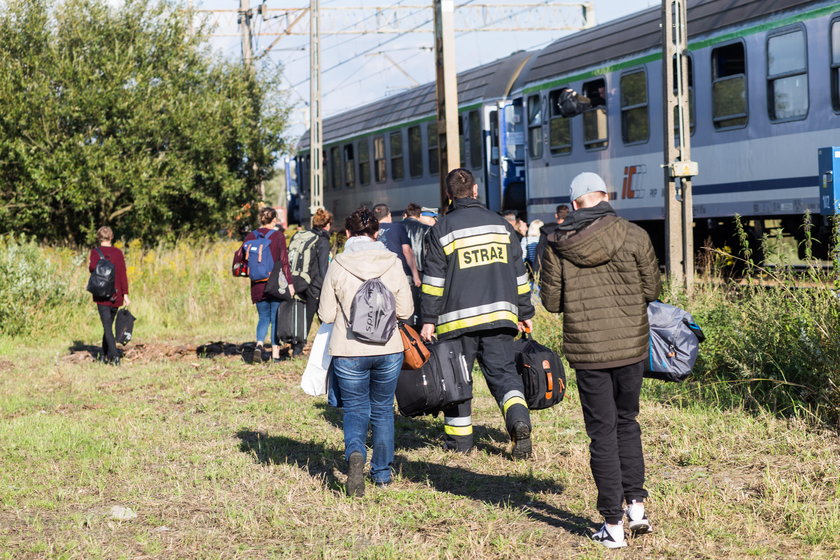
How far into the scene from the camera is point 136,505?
20.4 feet

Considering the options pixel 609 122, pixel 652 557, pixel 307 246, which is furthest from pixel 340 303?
pixel 609 122

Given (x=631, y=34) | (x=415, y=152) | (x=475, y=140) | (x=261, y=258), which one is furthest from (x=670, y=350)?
(x=415, y=152)

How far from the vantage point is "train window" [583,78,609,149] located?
52.6 feet

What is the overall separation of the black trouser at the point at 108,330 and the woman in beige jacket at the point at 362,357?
6.50 meters

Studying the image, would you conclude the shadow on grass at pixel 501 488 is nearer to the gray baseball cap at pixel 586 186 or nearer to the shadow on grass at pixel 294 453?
A: the shadow on grass at pixel 294 453

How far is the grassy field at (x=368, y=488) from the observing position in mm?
5281

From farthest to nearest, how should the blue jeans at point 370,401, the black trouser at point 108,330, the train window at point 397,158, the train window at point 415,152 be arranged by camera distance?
the train window at point 397,158, the train window at point 415,152, the black trouser at point 108,330, the blue jeans at point 370,401

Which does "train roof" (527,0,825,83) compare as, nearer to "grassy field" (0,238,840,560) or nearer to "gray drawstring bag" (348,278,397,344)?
"grassy field" (0,238,840,560)

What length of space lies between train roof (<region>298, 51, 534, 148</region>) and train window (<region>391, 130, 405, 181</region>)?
36 centimetres

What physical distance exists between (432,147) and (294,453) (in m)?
15.3

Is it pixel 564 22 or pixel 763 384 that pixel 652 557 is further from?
pixel 564 22

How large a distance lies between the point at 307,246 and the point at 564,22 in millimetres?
26593

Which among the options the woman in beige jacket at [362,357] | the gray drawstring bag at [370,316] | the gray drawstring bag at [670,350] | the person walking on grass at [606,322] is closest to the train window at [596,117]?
the woman in beige jacket at [362,357]

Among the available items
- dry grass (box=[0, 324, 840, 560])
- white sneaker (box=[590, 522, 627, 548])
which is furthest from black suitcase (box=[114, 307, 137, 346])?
white sneaker (box=[590, 522, 627, 548])
